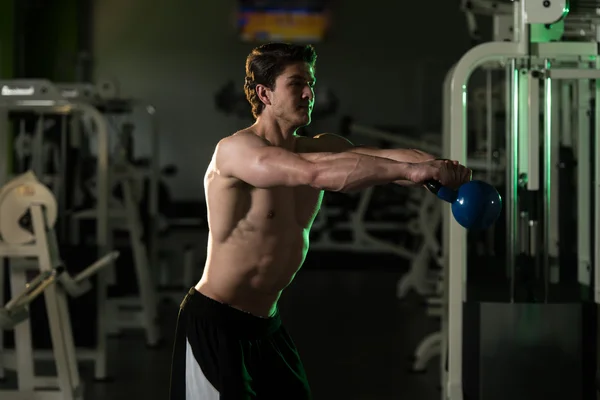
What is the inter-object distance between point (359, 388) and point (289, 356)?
1969mm

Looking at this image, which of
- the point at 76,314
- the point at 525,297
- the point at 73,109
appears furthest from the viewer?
the point at 73,109

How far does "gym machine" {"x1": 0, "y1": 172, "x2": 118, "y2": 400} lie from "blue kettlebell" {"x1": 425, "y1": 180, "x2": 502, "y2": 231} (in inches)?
83.5

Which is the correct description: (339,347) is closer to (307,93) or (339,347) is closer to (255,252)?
(255,252)

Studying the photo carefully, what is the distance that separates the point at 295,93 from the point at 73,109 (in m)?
2.72

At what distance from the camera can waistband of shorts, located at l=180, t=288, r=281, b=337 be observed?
2.06 m

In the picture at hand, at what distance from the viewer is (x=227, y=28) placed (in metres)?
11.7

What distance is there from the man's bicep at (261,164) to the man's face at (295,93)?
0.42 ft

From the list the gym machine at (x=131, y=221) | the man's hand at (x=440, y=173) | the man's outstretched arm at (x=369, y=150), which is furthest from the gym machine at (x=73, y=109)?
the man's hand at (x=440, y=173)

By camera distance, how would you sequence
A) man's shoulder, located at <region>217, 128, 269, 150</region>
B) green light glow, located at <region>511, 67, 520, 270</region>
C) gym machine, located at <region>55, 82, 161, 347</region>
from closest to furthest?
1. man's shoulder, located at <region>217, 128, 269, 150</region>
2. green light glow, located at <region>511, 67, 520, 270</region>
3. gym machine, located at <region>55, 82, 161, 347</region>

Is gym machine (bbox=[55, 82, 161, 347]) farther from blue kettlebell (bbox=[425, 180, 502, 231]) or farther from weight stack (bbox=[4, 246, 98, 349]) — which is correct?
blue kettlebell (bbox=[425, 180, 502, 231])

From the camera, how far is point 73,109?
4.45 m

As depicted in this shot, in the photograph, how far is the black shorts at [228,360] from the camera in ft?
6.68

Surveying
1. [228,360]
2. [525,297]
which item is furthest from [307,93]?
[525,297]

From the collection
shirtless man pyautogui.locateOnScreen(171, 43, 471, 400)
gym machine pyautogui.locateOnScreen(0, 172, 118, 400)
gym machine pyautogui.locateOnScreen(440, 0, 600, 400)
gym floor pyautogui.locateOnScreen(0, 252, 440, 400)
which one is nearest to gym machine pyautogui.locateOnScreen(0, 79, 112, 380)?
gym floor pyautogui.locateOnScreen(0, 252, 440, 400)
